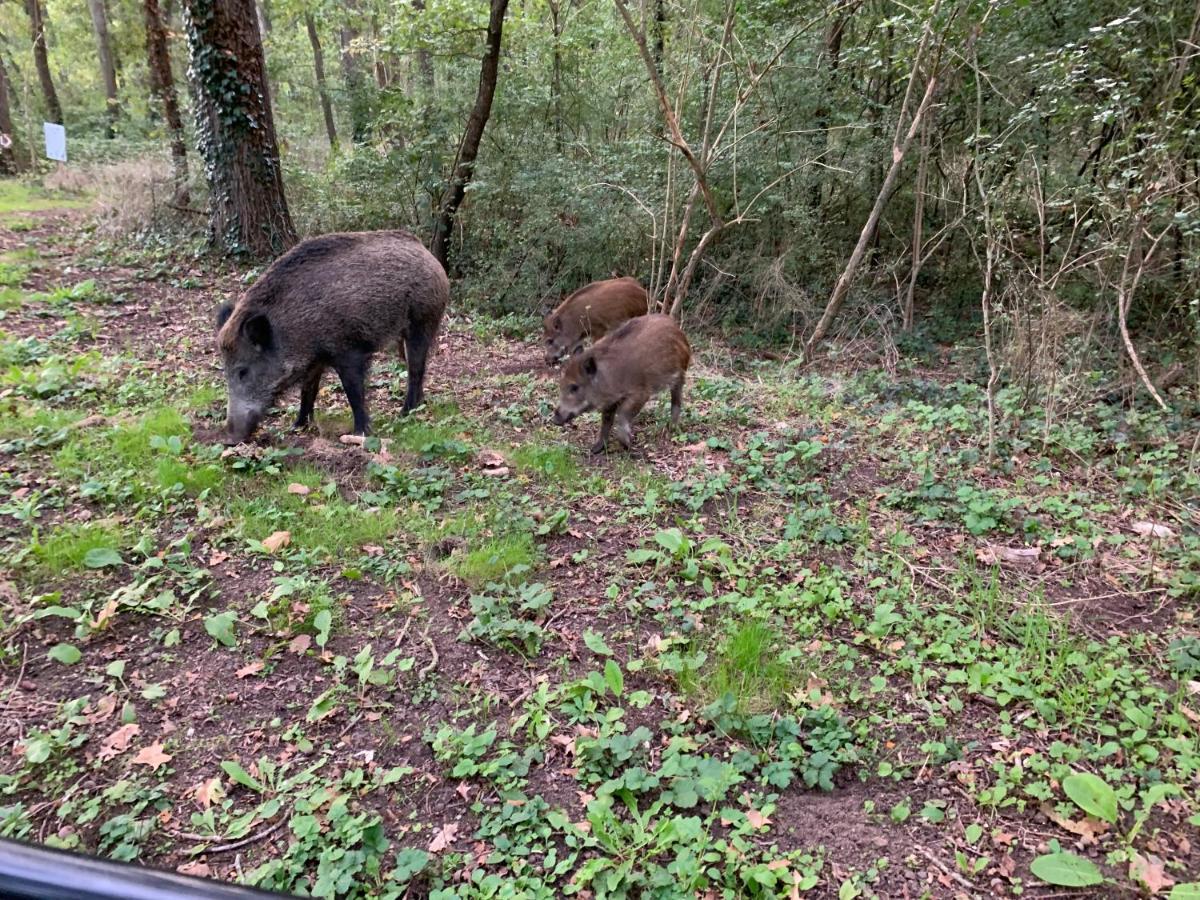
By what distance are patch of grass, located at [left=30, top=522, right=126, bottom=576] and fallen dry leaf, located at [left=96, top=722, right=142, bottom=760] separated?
3.91ft

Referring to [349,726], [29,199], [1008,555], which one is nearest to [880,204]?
[1008,555]

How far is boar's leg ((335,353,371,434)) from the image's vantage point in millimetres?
5461

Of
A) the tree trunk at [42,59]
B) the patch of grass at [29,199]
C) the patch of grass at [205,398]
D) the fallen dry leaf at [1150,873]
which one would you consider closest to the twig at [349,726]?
the fallen dry leaf at [1150,873]

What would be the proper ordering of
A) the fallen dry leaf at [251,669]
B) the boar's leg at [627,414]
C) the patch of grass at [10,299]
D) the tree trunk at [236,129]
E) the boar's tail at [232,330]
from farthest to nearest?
the tree trunk at [236,129] → the patch of grass at [10,299] → the boar's leg at [627,414] → the boar's tail at [232,330] → the fallen dry leaf at [251,669]

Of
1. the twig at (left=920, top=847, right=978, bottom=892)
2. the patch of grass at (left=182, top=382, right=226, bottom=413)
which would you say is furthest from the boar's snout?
the twig at (left=920, top=847, right=978, bottom=892)

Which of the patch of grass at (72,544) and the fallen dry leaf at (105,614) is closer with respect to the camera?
the fallen dry leaf at (105,614)

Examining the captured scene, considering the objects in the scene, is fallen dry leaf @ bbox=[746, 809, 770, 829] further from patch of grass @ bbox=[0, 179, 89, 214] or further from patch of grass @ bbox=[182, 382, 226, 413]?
patch of grass @ bbox=[0, 179, 89, 214]

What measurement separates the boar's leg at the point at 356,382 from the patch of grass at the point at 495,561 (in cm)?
200

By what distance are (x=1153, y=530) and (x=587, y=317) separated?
5812 millimetres

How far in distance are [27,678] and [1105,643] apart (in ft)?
15.8

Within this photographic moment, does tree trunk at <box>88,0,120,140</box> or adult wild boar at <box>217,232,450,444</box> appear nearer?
adult wild boar at <box>217,232,450,444</box>

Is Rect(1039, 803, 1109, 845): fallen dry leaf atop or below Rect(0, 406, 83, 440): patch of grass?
below

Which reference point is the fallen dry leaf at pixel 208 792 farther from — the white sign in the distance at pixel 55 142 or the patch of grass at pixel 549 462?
the white sign in the distance at pixel 55 142

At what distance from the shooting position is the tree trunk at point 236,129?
28.7 ft
